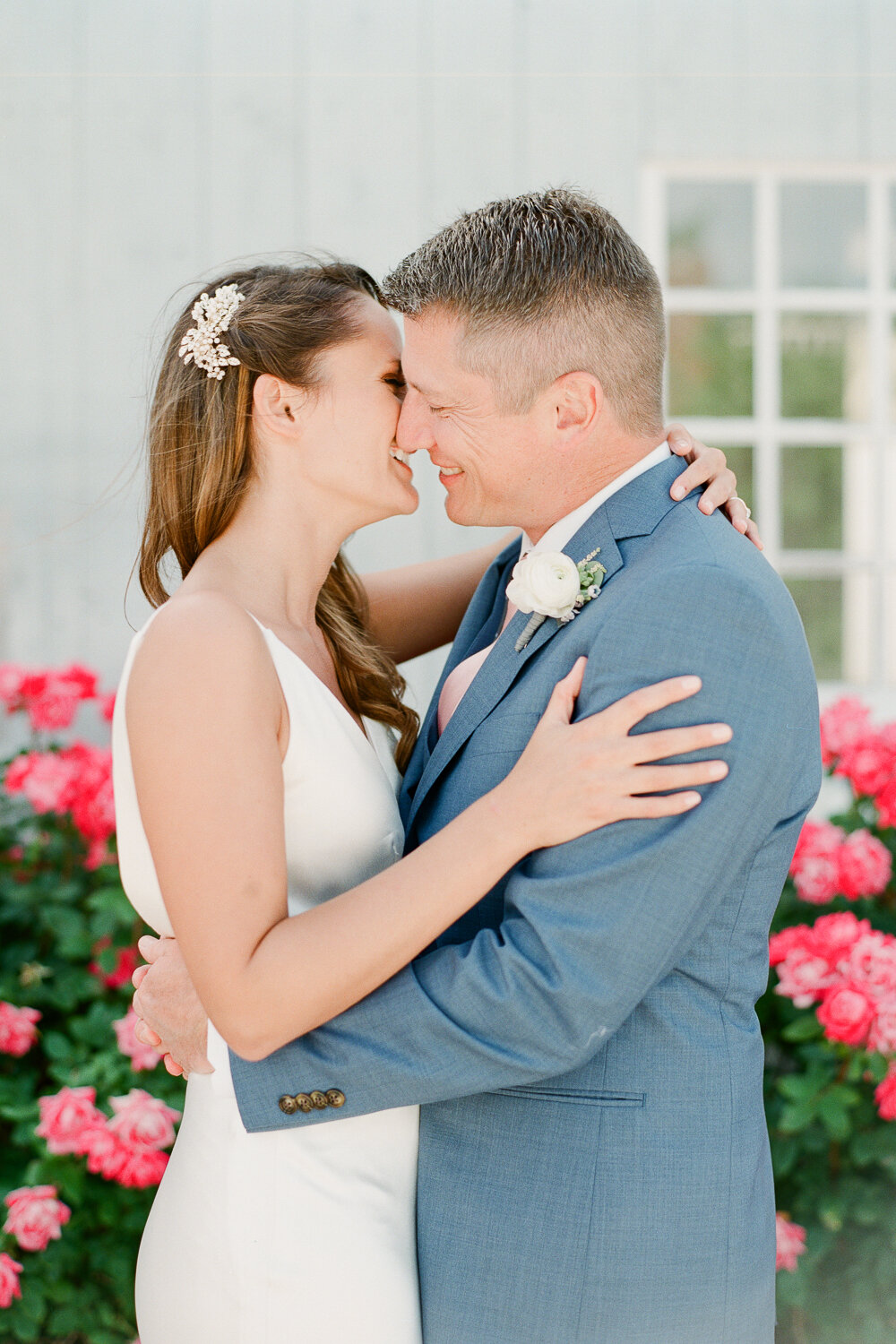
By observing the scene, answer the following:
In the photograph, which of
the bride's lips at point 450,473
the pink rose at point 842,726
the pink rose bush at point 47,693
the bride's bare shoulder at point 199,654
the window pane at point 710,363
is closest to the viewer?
the bride's bare shoulder at point 199,654

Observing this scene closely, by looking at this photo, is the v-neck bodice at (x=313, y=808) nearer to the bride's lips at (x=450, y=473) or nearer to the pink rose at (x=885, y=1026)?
the bride's lips at (x=450, y=473)

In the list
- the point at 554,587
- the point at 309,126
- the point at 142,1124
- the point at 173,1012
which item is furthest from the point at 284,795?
the point at 309,126

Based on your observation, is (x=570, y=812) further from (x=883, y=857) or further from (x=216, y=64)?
(x=216, y=64)

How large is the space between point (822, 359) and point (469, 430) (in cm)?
291

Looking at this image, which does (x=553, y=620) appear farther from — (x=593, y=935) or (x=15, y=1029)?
(x=15, y=1029)

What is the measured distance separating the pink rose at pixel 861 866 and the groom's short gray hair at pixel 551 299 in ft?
4.99

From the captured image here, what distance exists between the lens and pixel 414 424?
1870 millimetres

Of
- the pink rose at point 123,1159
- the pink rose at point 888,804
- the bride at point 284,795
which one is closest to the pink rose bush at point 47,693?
the pink rose at point 123,1159

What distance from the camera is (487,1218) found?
1532 mm

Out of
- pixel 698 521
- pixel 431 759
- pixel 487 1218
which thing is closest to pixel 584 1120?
pixel 487 1218

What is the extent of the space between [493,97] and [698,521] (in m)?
2.89

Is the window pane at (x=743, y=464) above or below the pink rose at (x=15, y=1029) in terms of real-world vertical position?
above

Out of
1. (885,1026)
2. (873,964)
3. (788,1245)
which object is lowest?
(788,1245)

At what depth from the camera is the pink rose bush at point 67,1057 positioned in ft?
8.45
